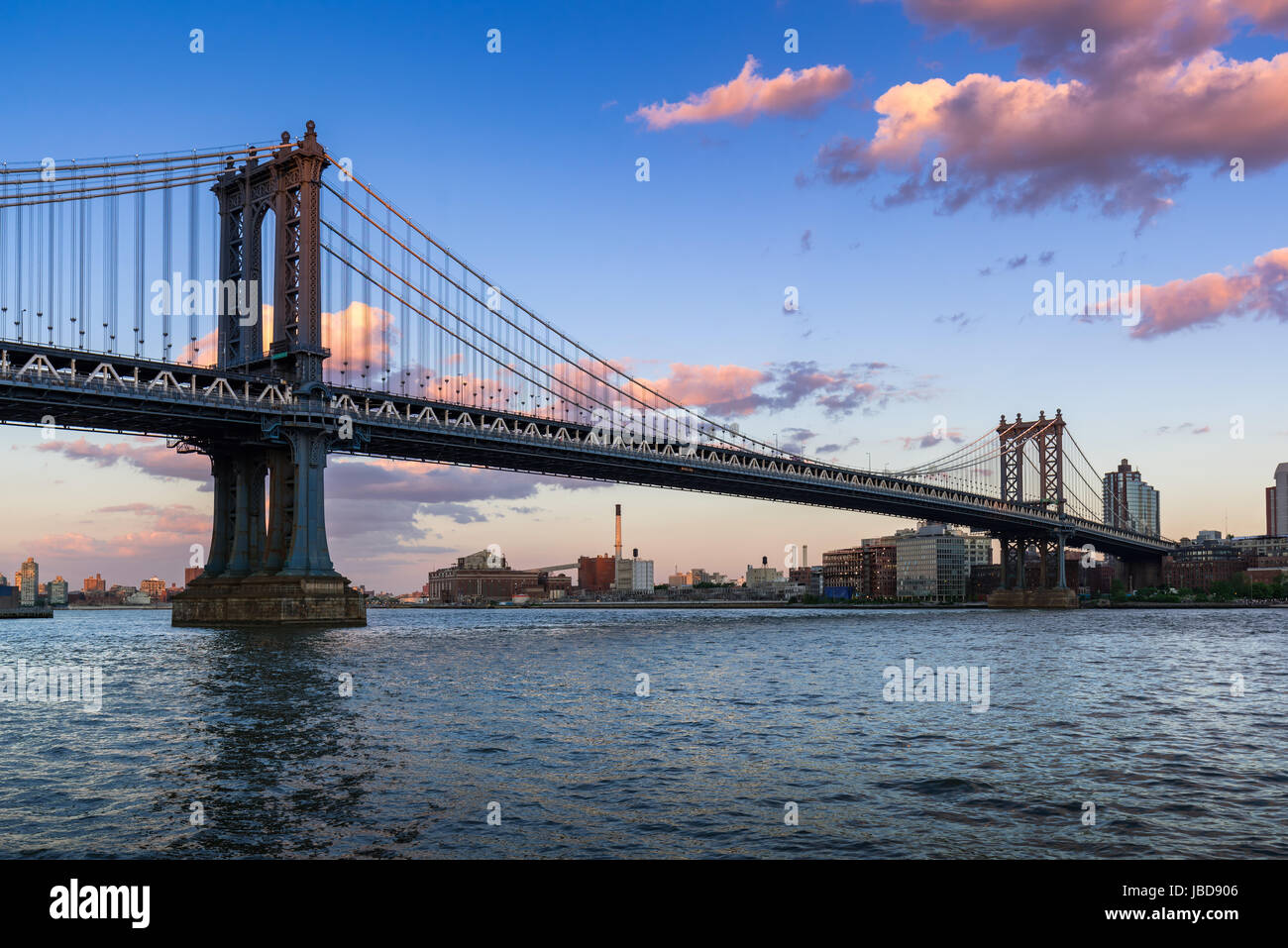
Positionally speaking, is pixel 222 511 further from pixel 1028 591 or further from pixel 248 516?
pixel 1028 591

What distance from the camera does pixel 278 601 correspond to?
220 feet

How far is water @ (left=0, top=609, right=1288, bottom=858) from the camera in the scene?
1274cm

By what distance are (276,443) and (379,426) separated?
23.9ft

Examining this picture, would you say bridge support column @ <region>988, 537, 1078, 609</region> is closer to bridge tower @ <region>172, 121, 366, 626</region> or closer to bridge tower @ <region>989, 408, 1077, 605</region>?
bridge tower @ <region>989, 408, 1077, 605</region>

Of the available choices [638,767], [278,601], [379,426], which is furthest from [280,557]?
[638,767]

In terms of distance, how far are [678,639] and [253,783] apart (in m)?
48.9

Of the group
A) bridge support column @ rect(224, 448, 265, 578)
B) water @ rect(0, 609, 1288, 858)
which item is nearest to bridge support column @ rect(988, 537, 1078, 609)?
bridge support column @ rect(224, 448, 265, 578)

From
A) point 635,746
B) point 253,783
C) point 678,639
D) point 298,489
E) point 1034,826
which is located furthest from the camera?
point 298,489

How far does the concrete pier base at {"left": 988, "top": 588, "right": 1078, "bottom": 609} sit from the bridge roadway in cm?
4244

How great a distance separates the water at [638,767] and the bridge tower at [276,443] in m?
32.9
